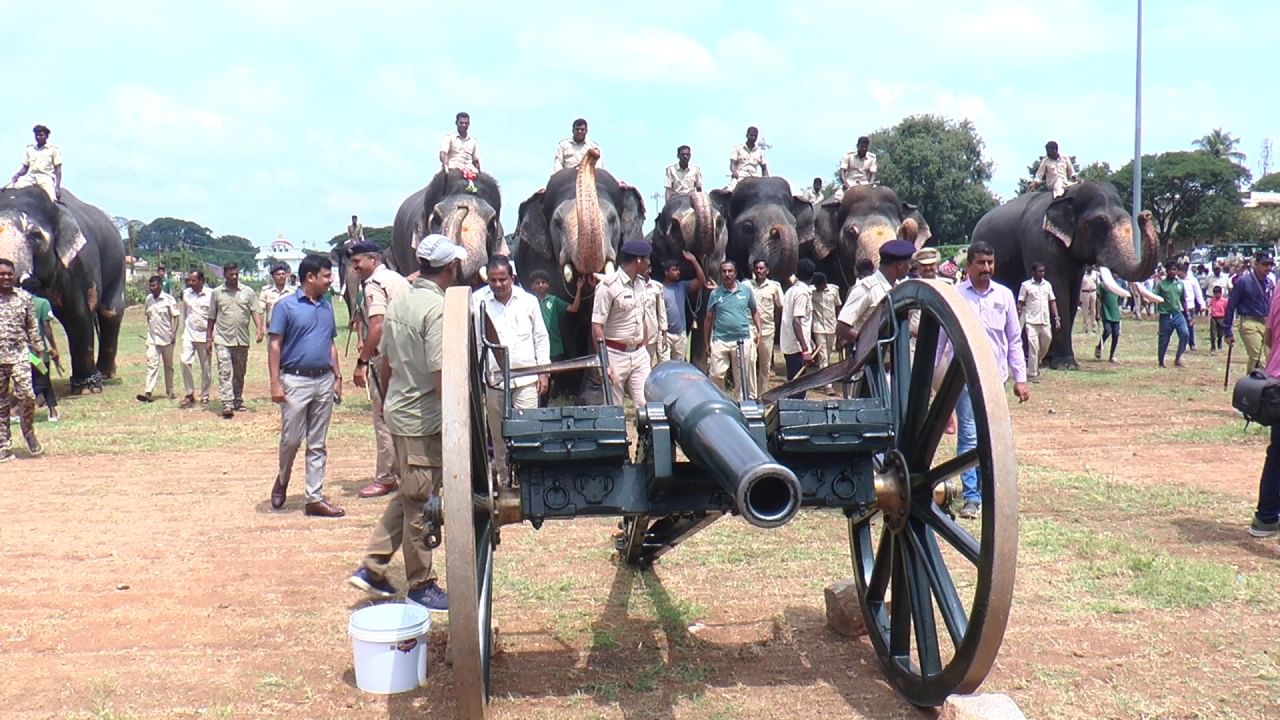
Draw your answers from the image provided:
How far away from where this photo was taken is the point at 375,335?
6.98 metres

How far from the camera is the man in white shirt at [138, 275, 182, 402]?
42.4 ft

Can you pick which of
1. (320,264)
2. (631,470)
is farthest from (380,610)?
(320,264)

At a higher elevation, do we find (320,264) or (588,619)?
(320,264)

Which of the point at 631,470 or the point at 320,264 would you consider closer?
the point at 631,470

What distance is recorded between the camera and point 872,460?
12.1 feet

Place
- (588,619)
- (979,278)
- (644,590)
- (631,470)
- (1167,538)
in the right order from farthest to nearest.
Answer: (979,278) → (1167,538) → (644,590) → (588,619) → (631,470)

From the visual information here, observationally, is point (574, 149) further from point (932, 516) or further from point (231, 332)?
point (932, 516)

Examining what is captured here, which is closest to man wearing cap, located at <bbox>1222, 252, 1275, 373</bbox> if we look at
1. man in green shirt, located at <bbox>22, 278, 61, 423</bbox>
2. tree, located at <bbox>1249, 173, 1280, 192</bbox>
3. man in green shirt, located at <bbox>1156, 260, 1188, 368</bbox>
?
man in green shirt, located at <bbox>1156, 260, 1188, 368</bbox>

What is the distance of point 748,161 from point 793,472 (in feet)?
48.0

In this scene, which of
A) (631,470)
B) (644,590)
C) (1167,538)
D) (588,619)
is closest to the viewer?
(631,470)

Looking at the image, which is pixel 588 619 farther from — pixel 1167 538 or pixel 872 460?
pixel 1167 538

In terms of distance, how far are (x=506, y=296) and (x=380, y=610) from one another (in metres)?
3.55

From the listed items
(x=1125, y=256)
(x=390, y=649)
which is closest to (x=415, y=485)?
(x=390, y=649)

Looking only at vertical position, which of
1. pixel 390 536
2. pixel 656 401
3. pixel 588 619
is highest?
pixel 656 401
